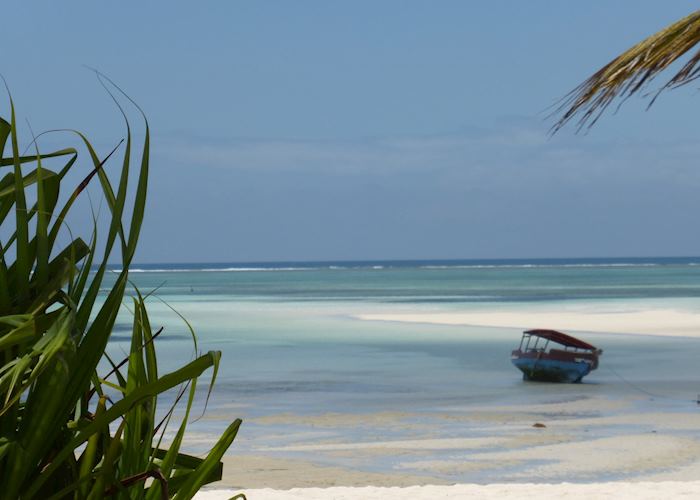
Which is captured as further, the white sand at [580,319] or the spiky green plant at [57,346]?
the white sand at [580,319]

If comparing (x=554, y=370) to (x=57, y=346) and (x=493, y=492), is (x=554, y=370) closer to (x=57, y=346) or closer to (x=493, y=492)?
(x=493, y=492)

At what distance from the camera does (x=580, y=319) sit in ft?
115

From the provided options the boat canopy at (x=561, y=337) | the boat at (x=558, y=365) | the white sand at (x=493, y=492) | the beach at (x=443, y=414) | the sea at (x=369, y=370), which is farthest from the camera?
the boat canopy at (x=561, y=337)

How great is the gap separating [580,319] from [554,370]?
1849 centimetres

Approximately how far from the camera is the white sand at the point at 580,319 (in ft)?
97.0

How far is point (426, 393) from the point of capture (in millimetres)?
16188

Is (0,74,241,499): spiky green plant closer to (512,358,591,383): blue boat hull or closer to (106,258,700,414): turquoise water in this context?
(106,258,700,414): turquoise water

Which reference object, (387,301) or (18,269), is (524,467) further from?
(387,301)

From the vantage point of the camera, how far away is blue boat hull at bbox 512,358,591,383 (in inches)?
669

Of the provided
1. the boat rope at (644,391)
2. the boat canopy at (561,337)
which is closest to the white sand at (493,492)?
the boat rope at (644,391)

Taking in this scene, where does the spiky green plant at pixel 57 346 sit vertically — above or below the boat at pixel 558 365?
below

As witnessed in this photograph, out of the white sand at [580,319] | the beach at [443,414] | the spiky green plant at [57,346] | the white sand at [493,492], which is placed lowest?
the spiky green plant at [57,346]

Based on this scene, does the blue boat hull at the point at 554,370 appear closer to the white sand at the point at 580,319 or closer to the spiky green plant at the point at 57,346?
the white sand at the point at 580,319

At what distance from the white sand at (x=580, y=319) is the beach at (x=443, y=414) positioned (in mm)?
243
